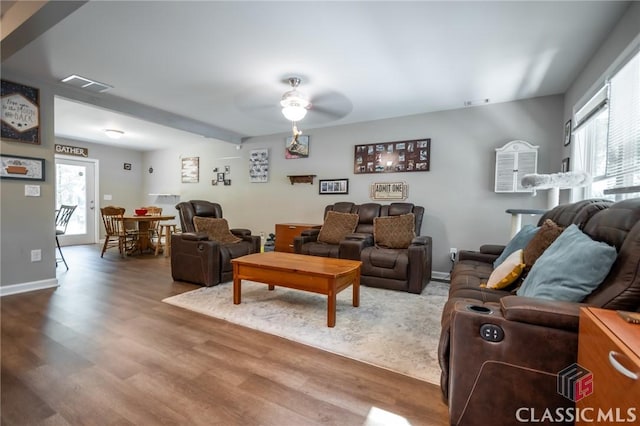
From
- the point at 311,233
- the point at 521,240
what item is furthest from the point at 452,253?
the point at 311,233

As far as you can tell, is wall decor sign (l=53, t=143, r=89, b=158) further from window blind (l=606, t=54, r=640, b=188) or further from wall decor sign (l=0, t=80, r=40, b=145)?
window blind (l=606, t=54, r=640, b=188)

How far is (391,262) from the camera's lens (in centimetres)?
341

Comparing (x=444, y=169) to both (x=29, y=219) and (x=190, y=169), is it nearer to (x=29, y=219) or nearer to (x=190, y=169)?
(x=29, y=219)

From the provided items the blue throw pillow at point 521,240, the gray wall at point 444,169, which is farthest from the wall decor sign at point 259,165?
the blue throw pillow at point 521,240

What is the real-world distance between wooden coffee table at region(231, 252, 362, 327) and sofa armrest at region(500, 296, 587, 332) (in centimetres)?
138

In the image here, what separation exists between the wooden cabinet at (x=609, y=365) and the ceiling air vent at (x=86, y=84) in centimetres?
454

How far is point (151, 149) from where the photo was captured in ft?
24.6

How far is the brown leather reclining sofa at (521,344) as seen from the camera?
3.60 ft

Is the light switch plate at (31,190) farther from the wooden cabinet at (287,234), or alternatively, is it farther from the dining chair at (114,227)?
the wooden cabinet at (287,234)

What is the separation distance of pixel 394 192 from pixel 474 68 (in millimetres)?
2014

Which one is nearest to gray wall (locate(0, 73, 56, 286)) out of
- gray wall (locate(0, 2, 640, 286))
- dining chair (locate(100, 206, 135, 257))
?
gray wall (locate(0, 2, 640, 286))

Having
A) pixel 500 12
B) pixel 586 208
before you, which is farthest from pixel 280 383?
pixel 500 12

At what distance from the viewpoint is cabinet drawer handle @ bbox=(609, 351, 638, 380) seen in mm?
A: 664

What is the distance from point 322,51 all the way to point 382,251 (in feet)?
7.52
